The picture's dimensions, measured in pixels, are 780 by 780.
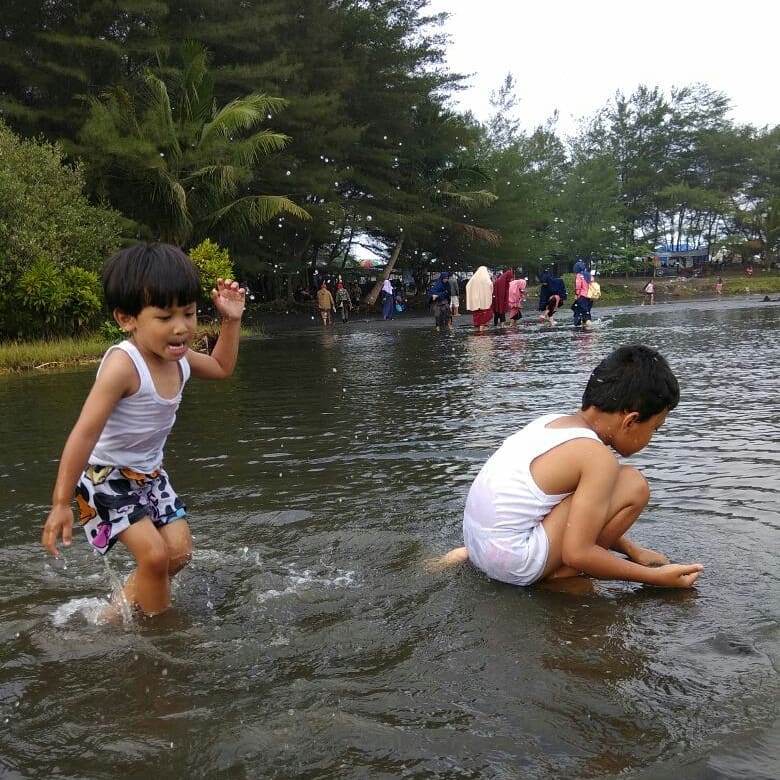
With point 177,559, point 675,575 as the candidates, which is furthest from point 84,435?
point 675,575

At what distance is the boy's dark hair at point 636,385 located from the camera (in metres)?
3.00

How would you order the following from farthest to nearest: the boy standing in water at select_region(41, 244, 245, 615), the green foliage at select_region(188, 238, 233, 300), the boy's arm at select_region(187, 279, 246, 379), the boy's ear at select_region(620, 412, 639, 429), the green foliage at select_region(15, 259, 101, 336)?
the green foliage at select_region(188, 238, 233, 300) → the green foliage at select_region(15, 259, 101, 336) → the boy's arm at select_region(187, 279, 246, 379) → the boy's ear at select_region(620, 412, 639, 429) → the boy standing in water at select_region(41, 244, 245, 615)

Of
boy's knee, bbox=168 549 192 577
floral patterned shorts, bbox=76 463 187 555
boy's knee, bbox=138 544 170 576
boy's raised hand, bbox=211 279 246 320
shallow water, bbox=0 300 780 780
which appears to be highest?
boy's raised hand, bbox=211 279 246 320

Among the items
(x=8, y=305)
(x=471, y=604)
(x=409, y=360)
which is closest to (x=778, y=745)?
(x=471, y=604)

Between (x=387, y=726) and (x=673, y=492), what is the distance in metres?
2.92

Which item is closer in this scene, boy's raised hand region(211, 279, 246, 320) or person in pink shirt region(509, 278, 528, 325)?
boy's raised hand region(211, 279, 246, 320)

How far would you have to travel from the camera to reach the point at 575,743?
83.8 inches

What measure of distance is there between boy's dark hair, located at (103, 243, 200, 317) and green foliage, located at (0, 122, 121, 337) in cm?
1464

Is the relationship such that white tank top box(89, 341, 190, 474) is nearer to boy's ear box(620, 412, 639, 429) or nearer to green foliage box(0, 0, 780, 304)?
boy's ear box(620, 412, 639, 429)

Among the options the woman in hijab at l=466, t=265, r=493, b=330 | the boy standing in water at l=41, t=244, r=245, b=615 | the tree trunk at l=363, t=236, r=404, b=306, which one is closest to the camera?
the boy standing in water at l=41, t=244, r=245, b=615

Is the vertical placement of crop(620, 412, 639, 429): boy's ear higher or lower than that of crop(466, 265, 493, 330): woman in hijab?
lower

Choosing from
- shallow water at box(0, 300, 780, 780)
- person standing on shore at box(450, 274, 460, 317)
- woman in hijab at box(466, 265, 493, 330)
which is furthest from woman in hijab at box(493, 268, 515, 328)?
shallow water at box(0, 300, 780, 780)

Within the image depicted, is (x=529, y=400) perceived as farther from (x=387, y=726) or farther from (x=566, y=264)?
(x=566, y=264)

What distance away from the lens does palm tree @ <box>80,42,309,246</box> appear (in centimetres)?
2175
